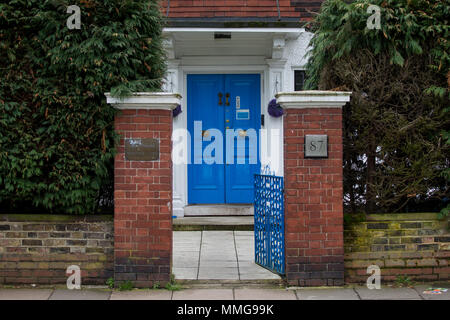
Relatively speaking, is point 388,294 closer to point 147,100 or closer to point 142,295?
point 142,295

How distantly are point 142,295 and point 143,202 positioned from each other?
0.93m

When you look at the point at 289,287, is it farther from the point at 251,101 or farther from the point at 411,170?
the point at 251,101

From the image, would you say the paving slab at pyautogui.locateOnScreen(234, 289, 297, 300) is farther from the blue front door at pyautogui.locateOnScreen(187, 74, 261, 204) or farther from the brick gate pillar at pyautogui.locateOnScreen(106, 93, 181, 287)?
the blue front door at pyautogui.locateOnScreen(187, 74, 261, 204)

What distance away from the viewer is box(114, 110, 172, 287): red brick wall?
5.56m

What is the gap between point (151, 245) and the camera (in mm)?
5578

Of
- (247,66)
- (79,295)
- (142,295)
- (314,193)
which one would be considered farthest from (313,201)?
(247,66)

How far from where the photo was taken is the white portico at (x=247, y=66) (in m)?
8.93

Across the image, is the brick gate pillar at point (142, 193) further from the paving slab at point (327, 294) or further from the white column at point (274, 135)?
the white column at point (274, 135)

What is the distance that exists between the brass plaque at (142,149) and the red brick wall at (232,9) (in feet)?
12.1

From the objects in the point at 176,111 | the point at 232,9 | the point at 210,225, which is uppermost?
the point at 232,9

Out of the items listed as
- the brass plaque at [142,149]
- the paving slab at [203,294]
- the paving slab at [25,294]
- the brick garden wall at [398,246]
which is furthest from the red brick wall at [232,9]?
the paving slab at [25,294]

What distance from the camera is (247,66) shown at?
9.33m

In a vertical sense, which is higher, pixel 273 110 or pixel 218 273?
pixel 273 110

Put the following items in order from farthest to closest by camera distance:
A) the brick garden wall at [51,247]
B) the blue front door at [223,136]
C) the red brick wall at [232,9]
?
the blue front door at [223,136], the red brick wall at [232,9], the brick garden wall at [51,247]
